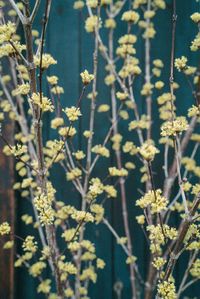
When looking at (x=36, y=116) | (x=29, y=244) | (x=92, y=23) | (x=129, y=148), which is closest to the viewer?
(x=36, y=116)

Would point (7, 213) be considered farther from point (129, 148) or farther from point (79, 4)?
point (79, 4)

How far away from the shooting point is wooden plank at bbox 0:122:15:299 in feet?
7.33

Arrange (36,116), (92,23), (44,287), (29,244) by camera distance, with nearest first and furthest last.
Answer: (36,116), (29,244), (92,23), (44,287)

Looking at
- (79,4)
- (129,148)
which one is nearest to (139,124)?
(129,148)

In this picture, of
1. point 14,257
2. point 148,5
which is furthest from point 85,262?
point 148,5

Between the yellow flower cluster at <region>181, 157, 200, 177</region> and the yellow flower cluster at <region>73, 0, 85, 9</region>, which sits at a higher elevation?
the yellow flower cluster at <region>73, 0, 85, 9</region>

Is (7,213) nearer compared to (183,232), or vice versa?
(183,232)

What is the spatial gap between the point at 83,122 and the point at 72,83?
0.75 ft

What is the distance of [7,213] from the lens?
2236 mm

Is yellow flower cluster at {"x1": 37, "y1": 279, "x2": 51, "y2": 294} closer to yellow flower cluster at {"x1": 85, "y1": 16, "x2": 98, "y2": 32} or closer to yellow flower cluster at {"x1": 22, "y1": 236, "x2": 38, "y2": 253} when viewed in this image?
yellow flower cluster at {"x1": 22, "y1": 236, "x2": 38, "y2": 253}

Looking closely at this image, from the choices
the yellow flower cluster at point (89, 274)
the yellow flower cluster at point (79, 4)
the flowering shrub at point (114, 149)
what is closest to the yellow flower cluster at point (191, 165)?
the flowering shrub at point (114, 149)

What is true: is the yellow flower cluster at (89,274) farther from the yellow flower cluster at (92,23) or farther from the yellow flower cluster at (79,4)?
the yellow flower cluster at (79,4)

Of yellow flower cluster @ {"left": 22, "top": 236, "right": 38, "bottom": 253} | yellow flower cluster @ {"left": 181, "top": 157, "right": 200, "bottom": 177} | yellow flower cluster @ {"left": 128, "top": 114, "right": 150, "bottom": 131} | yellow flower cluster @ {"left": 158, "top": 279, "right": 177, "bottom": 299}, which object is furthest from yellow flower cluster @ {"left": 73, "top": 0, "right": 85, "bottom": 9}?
yellow flower cluster @ {"left": 158, "top": 279, "right": 177, "bottom": 299}

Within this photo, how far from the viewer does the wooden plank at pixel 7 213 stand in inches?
88.0
